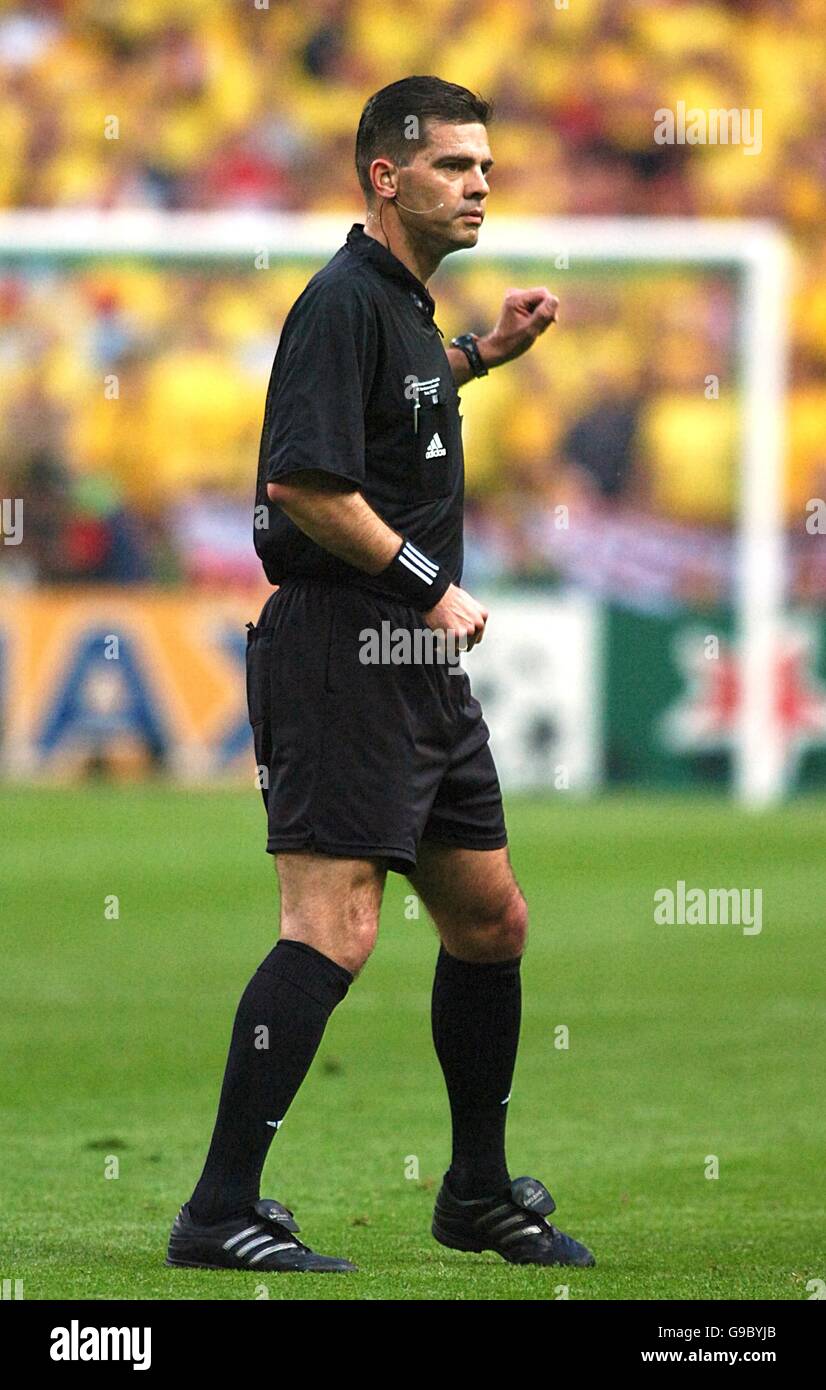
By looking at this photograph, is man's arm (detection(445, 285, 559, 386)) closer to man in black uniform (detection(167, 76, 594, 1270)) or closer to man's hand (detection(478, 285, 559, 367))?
man's hand (detection(478, 285, 559, 367))

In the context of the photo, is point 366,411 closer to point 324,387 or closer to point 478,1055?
point 324,387

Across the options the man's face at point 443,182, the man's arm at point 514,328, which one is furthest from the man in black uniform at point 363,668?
the man's arm at point 514,328

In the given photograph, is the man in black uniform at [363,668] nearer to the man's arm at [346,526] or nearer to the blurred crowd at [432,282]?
the man's arm at [346,526]

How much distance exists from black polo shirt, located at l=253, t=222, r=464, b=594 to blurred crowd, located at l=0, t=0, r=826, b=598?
1101 centimetres

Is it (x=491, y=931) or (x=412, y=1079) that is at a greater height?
(x=491, y=931)

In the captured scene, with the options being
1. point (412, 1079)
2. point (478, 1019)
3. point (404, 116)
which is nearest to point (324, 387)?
point (404, 116)

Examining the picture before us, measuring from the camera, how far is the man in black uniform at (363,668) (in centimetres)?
416

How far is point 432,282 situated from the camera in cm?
1574

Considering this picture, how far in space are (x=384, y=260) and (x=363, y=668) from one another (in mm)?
725

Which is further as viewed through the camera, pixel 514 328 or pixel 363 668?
pixel 514 328

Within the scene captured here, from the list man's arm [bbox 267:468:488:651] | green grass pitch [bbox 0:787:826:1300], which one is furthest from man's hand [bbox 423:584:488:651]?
green grass pitch [bbox 0:787:826:1300]

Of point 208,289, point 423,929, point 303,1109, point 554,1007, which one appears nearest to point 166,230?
point 208,289

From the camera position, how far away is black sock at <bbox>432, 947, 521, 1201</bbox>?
4.61m
